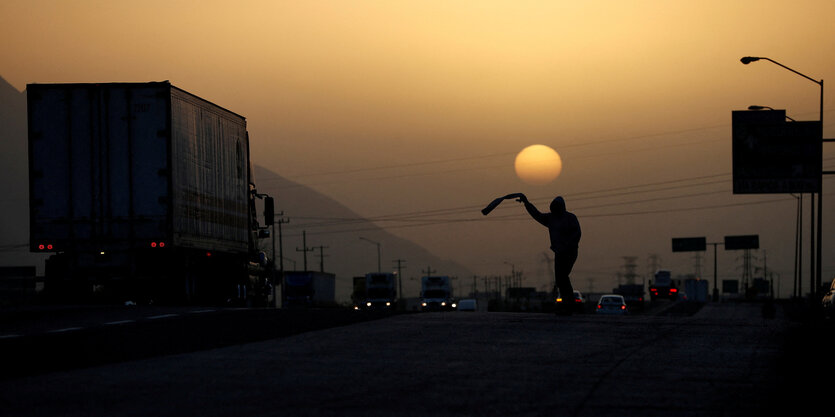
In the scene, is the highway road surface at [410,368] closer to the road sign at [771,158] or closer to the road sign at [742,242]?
the road sign at [771,158]

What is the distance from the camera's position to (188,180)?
1159 inches

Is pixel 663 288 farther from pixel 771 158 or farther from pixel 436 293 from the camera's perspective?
pixel 771 158

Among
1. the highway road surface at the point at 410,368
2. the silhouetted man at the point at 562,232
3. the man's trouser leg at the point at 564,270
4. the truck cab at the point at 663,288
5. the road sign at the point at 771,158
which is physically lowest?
the truck cab at the point at 663,288

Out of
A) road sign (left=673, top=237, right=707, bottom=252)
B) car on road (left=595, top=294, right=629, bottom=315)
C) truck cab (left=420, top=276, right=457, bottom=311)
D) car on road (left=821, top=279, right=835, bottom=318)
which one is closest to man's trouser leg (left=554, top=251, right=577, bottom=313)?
car on road (left=821, top=279, right=835, bottom=318)

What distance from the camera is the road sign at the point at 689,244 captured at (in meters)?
148

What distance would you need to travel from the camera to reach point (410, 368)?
1230cm

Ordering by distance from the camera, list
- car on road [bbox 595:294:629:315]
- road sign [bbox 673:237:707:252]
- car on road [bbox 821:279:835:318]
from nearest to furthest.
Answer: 1. car on road [bbox 821:279:835:318]
2. car on road [bbox 595:294:629:315]
3. road sign [bbox 673:237:707:252]

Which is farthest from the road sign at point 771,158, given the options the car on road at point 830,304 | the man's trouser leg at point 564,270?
the man's trouser leg at point 564,270

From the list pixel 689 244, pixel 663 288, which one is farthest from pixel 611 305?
pixel 689 244

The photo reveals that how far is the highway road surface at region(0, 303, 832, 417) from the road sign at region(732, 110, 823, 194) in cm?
3587

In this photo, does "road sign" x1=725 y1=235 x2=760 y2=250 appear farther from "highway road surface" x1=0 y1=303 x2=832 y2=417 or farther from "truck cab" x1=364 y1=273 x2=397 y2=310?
"highway road surface" x1=0 y1=303 x2=832 y2=417

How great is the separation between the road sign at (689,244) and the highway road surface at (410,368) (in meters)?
131

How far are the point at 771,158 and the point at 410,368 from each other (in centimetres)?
4508

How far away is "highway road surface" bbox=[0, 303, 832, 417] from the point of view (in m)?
9.57
